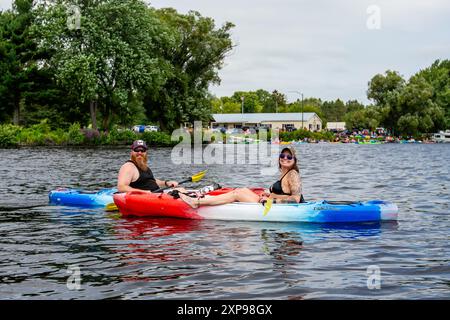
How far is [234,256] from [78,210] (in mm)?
6134

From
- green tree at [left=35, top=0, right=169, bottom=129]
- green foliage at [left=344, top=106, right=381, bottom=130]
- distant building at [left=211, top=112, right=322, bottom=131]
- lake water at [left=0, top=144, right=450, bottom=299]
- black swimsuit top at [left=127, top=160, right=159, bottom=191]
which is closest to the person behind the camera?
lake water at [left=0, top=144, right=450, bottom=299]

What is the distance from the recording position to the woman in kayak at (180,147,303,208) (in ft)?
39.1

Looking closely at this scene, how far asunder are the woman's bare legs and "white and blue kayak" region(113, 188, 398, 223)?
96mm

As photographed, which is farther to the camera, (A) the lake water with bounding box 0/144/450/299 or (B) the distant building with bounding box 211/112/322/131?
(B) the distant building with bounding box 211/112/322/131

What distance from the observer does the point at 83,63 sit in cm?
4575

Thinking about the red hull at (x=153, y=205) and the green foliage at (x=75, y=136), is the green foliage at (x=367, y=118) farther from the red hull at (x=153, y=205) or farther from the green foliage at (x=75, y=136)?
the red hull at (x=153, y=205)

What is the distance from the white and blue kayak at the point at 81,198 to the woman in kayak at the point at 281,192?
8.71 ft

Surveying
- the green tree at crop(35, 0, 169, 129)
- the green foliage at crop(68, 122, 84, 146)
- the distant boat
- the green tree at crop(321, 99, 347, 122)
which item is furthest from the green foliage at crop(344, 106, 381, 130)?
the green tree at crop(321, 99, 347, 122)

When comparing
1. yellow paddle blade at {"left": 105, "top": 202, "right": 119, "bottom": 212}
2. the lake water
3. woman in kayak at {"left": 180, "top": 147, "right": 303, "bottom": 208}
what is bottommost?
the lake water

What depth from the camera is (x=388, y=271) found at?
8.63 meters

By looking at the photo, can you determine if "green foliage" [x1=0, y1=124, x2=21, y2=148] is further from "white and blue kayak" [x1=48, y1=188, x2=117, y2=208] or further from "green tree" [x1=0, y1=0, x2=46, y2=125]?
"white and blue kayak" [x1=48, y1=188, x2=117, y2=208]

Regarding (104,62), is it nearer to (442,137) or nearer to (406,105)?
(406,105)

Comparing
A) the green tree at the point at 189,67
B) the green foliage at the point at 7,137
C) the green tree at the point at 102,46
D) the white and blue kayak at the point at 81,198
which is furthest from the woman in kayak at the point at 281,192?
the green tree at the point at 189,67
